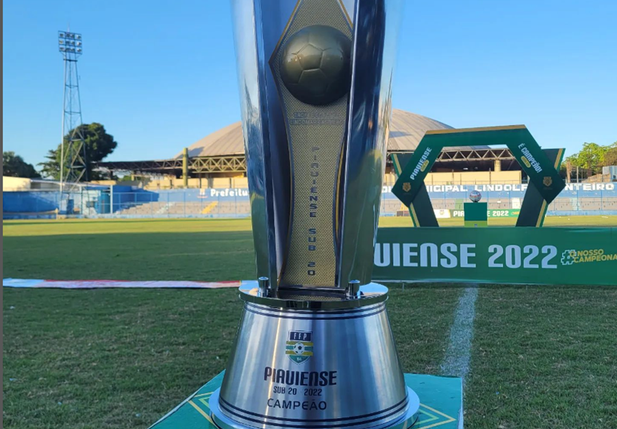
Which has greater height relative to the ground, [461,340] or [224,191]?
[224,191]

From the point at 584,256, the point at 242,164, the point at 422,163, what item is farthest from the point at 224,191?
the point at 584,256

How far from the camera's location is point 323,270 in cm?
188

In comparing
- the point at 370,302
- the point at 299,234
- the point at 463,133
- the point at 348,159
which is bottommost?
the point at 370,302

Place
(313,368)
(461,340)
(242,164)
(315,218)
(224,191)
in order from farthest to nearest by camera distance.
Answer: (242,164)
(224,191)
(461,340)
(315,218)
(313,368)

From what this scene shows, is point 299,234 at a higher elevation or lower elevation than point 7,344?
higher

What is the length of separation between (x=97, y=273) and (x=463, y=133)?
6519 mm

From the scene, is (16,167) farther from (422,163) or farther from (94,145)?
(422,163)

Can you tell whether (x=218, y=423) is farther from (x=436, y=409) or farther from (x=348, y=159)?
(x=348, y=159)

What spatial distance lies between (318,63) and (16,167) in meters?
75.4

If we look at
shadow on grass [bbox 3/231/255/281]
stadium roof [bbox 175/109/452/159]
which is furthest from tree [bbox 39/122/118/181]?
shadow on grass [bbox 3/231/255/281]

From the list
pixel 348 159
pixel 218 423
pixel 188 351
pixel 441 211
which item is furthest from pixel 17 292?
pixel 441 211

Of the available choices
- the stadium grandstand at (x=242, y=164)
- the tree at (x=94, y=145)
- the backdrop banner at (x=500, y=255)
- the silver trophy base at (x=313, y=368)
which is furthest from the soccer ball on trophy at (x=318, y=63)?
the tree at (x=94, y=145)

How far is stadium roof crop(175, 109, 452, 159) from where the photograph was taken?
64.1 metres

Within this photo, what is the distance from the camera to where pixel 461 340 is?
13.9 ft
